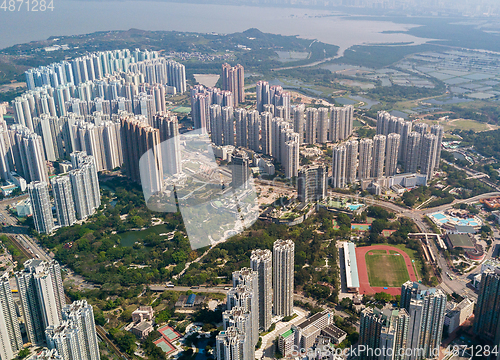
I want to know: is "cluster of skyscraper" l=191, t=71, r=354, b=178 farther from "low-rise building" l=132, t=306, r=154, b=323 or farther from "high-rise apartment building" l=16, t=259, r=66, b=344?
"high-rise apartment building" l=16, t=259, r=66, b=344

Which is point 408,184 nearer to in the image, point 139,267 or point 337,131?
point 337,131

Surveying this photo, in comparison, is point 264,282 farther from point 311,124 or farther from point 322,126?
point 322,126

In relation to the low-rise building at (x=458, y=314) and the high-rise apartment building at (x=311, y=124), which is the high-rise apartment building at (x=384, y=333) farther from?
the high-rise apartment building at (x=311, y=124)

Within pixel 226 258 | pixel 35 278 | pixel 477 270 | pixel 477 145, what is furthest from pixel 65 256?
pixel 477 145

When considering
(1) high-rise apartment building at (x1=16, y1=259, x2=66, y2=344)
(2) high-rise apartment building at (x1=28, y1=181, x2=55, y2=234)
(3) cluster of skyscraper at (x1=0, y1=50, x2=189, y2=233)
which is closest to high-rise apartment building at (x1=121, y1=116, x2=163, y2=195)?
(3) cluster of skyscraper at (x1=0, y1=50, x2=189, y2=233)

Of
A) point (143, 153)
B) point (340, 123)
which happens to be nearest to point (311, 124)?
point (340, 123)
